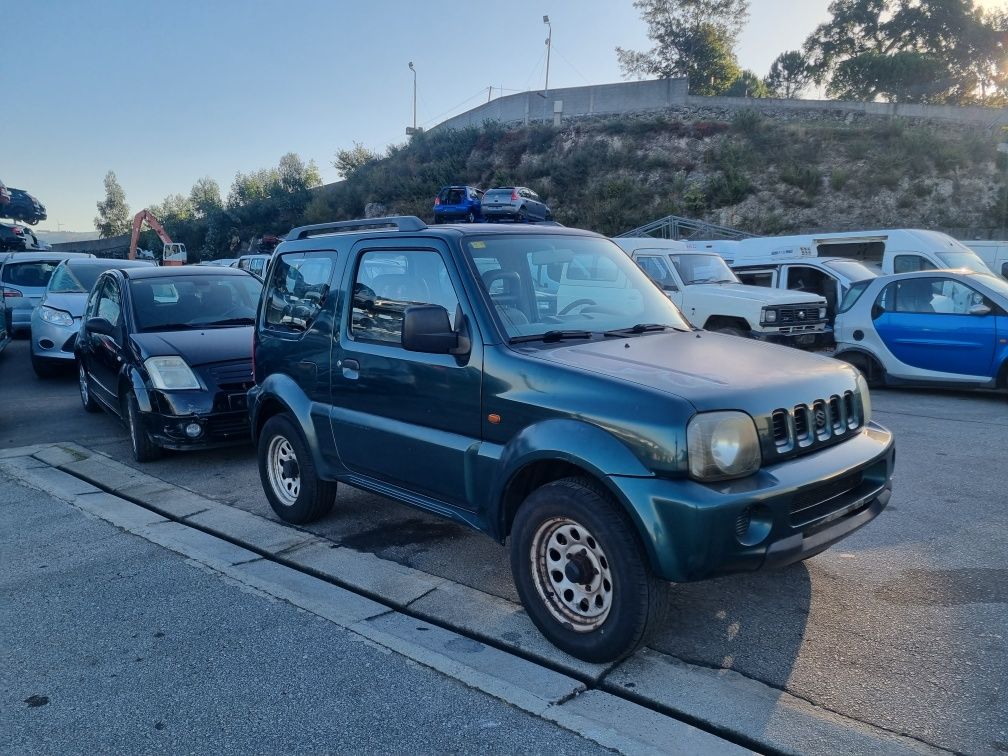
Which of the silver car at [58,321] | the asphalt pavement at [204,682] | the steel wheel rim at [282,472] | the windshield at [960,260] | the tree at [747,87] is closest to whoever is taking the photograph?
the asphalt pavement at [204,682]

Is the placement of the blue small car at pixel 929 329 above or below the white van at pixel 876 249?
below

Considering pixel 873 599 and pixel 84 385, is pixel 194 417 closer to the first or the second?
pixel 84 385

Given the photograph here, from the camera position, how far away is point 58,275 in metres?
12.0

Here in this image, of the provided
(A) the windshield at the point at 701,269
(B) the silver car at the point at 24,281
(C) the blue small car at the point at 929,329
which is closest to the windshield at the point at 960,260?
(C) the blue small car at the point at 929,329

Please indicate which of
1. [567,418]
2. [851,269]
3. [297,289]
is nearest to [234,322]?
[297,289]

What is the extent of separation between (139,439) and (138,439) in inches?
0.9

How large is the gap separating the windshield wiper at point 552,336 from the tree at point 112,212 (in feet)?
328

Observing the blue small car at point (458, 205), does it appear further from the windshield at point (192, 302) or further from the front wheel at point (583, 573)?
the front wheel at point (583, 573)

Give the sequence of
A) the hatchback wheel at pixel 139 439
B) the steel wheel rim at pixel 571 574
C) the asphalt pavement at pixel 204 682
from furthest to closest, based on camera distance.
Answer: the hatchback wheel at pixel 139 439, the steel wheel rim at pixel 571 574, the asphalt pavement at pixel 204 682

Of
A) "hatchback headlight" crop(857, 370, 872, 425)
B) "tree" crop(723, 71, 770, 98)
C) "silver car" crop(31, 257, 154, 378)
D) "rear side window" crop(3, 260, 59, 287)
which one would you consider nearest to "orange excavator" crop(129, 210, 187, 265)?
"rear side window" crop(3, 260, 59, 287)

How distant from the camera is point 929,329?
31.5 feet

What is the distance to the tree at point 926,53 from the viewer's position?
165 feet

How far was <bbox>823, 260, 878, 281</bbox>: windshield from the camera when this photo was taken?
13.1m

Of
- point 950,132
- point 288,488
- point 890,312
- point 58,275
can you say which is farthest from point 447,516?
point 950,132
